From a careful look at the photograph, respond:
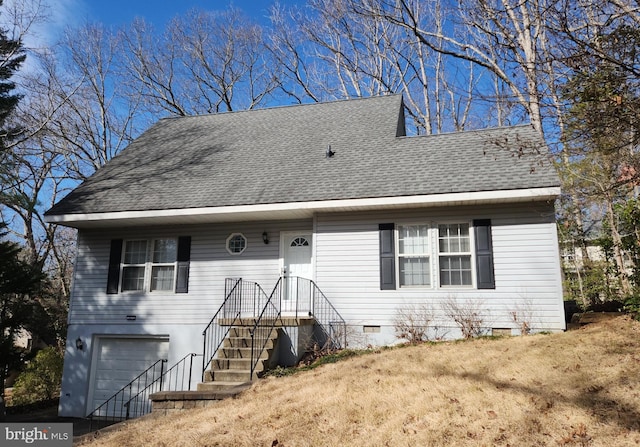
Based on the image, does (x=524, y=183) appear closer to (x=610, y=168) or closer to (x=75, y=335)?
(x=610, y=168)

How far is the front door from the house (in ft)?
0.09

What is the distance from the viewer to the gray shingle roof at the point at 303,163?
985 centimetres

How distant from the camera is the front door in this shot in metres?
10.4

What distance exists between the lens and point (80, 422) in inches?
404

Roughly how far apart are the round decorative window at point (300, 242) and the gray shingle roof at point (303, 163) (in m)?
1.19

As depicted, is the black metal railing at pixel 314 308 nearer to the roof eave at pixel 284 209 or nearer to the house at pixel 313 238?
the house at pixel 313 238

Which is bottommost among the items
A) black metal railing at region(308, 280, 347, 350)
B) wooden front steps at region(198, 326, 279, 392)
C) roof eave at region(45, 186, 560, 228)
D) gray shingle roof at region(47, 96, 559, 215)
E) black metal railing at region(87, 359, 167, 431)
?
black metal railing at region(87, 359, 167, 431)

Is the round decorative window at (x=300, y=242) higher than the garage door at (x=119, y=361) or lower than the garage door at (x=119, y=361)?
higher

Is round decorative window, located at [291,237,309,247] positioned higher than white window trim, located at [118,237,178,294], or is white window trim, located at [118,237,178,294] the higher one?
round decorative window, located at [291,237,309,247]

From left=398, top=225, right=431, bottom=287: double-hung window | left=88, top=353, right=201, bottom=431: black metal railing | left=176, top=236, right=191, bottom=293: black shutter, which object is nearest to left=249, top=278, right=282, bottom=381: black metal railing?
left=88, top=353, right=201, bottom=431: black metal railing

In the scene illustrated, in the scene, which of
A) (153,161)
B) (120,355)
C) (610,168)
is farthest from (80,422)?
(610,168)

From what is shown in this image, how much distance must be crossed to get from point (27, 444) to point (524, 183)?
9.22 metres

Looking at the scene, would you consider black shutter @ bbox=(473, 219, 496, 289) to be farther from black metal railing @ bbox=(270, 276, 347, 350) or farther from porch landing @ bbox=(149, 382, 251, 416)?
porch landing @ bbox=(149, 382, 251, 416)

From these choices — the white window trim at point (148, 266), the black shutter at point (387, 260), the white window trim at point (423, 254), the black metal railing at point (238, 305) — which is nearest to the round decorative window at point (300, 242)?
the black metal railing at point (238, 305)
